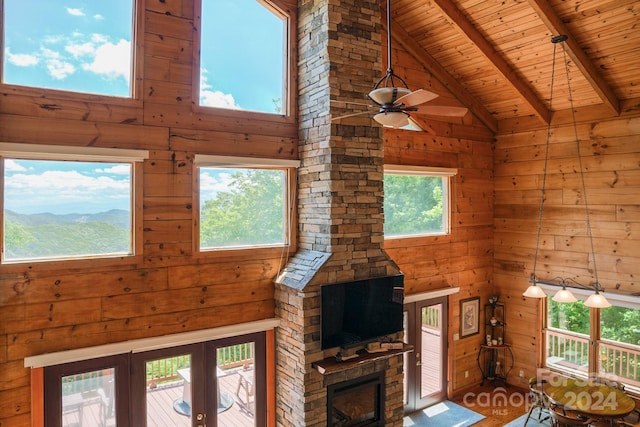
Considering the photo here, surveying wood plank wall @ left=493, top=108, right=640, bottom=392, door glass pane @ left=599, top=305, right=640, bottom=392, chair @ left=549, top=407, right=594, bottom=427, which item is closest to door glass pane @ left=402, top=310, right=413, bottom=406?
chair @ left=549, top=407, right=594, bottom=427

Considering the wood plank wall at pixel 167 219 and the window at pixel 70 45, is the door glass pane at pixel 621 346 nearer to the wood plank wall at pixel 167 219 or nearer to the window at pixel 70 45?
the wood plank wall at pixel 167 219

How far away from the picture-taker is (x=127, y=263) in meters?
4.66

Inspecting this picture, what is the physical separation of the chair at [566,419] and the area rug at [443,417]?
138 centimetres

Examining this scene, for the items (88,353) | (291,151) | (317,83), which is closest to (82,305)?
(88,353)

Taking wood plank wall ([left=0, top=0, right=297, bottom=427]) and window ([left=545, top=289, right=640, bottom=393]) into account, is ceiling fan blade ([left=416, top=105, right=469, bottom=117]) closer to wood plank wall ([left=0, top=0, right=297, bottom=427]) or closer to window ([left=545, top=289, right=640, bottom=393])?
wood plank wall ([left=0, top=0, right=297, bottom=427])

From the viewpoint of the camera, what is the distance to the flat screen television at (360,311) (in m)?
5.18

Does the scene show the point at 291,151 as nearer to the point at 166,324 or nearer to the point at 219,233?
the point at 219,233

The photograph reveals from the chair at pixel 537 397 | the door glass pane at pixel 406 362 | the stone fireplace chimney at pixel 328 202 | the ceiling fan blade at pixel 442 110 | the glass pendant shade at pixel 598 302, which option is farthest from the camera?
the door glass pane at pixel 406 362

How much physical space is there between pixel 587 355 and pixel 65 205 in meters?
7.68

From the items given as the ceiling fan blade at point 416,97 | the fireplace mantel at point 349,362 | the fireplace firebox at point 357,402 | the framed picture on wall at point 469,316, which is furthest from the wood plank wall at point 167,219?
the ceiling fan blade at point 416,97

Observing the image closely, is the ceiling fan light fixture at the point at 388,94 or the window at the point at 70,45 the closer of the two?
the ceiling fan light fixture at the point at 388,94

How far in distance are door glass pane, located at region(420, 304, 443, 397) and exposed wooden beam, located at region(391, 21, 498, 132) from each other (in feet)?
11.5

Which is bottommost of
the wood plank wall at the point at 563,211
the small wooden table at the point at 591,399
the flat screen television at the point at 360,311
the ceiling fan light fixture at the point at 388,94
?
the small wooden table at the point at 591,399

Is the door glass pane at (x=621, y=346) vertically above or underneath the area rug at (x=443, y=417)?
above
